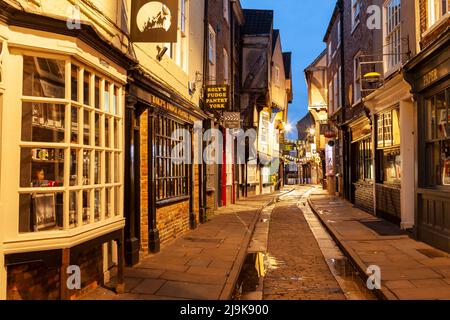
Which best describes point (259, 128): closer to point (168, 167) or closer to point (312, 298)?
point (168, 167)

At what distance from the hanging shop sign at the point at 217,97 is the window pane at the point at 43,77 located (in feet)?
29.7

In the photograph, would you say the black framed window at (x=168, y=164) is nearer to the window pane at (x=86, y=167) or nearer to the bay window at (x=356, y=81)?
the window pane at (x=86, y=167)

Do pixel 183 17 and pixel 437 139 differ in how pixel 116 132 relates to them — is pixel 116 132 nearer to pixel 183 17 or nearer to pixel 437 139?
pixel 183 17

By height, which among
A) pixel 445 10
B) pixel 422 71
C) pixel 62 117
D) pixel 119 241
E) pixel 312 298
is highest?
pixel 445 10

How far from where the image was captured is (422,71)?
9.17 m

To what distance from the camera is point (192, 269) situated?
23.9 feet

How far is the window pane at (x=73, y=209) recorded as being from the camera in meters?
5.00

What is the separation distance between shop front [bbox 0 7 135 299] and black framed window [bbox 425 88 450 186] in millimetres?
6631

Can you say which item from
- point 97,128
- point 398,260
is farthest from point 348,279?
point 97,128

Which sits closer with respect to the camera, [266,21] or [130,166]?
[130,166]

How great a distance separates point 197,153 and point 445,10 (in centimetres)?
742

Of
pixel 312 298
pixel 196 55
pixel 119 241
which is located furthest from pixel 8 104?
pixel 196 55

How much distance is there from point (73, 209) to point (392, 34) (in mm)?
11037
